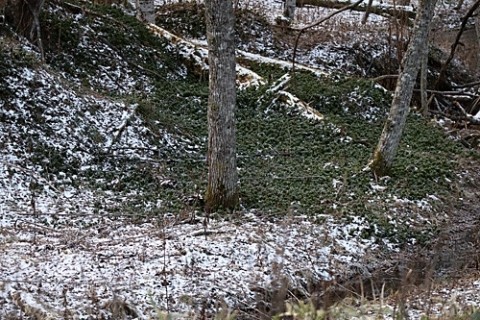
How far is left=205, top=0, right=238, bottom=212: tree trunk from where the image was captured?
24.7ft

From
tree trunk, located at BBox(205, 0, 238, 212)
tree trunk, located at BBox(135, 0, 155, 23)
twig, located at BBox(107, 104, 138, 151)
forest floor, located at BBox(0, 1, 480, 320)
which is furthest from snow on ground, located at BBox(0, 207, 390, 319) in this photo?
tree trunk, located at BBox(135, 0, 155, 23)

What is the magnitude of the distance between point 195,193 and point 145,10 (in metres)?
8.22

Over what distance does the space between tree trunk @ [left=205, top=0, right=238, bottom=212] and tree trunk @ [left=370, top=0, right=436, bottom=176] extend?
2635 mm

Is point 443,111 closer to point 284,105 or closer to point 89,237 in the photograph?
point 284,105

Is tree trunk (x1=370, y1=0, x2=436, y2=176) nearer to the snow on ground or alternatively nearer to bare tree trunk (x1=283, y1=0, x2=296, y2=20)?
the snow on ground

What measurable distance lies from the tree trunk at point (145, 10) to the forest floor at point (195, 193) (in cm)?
91

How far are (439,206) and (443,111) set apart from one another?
20.1 feet

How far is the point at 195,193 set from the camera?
884 centimetres

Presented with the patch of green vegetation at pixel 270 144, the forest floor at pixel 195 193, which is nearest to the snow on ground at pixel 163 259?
the forest floor at pixel 195 193

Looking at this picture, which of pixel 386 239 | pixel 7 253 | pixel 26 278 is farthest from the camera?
pixel 386 239

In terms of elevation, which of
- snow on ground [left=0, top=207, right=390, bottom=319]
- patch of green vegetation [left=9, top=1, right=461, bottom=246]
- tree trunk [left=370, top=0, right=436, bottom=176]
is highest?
tree trunk [left=370, top=0, right=436, bottom=176]

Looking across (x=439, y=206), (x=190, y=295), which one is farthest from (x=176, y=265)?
(x=439, y=206)

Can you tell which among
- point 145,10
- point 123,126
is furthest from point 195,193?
point 145,10

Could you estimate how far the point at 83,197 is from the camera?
28.7ft
